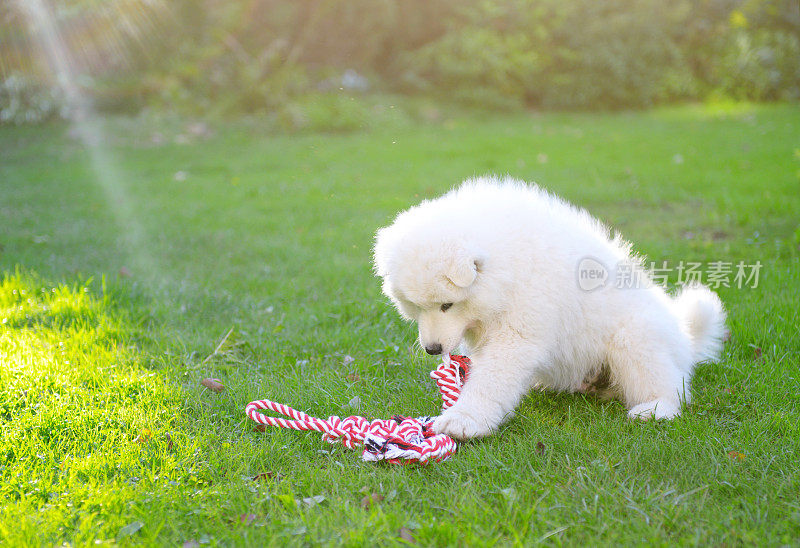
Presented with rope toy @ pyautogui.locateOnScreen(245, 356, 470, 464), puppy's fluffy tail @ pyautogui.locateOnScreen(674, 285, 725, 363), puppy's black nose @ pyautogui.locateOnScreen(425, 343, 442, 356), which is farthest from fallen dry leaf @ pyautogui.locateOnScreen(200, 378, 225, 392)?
puppy's fluffy tail @ pyautogui.locateOnScreen(674, 285, 725, 363)

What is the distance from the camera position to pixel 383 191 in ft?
26.1

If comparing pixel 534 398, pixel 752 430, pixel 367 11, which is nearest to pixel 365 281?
pixel 534 398

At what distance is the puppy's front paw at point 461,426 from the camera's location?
2.74m

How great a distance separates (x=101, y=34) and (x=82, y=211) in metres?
7.22

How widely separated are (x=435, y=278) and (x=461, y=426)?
614mm

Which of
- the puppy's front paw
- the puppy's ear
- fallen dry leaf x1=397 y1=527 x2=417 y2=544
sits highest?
the puppy's ear

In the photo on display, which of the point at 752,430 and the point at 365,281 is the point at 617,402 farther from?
the point at 365,281

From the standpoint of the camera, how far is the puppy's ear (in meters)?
2.61

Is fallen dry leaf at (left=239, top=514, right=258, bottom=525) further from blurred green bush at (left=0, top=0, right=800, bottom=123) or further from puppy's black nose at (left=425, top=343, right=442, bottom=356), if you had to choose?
blurred green bush at (left=0, top=0, right=800, bottom=123)

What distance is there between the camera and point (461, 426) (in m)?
2.74

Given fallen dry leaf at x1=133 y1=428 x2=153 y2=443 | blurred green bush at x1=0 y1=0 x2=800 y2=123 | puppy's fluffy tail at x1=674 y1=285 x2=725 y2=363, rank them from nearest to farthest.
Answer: fallen dry leaf at x1=133 y1=428 x2=153 y2=443, puppy's fluffy tail at x1=674 y1=285 x2=725 y2=363, blurred green bush at x1=0 y1=0 x2=800 y2=123

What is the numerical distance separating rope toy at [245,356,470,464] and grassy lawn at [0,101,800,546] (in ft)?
0.20

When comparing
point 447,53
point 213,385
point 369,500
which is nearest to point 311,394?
point 213,385

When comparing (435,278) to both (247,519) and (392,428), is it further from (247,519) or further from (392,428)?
(247,519)
